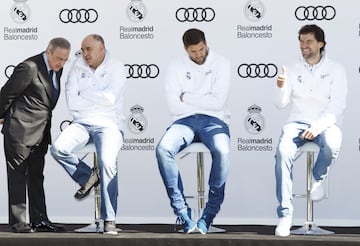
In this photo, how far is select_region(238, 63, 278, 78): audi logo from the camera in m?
5.72

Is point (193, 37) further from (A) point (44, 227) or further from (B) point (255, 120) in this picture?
(A) point (44, 227)

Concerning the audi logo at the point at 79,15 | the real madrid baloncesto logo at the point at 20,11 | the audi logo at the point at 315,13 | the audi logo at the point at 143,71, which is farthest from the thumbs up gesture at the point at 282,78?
the real madrid baloncesto logo at the point at 20,11

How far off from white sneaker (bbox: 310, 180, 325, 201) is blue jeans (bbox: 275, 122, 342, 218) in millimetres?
42

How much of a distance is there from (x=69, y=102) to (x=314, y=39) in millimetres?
1710

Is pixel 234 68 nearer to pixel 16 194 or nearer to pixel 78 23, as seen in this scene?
pixel 78 23

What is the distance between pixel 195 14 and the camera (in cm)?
580

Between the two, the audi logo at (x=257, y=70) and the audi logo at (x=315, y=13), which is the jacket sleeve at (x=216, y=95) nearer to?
the audi logo at (x=257, y=70)

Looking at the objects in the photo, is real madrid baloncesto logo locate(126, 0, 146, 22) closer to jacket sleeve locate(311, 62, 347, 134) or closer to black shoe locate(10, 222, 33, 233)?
jacket sleeve locate(311, 62, 347, 134)

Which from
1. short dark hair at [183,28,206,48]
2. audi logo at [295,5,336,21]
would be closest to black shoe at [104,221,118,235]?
short dark hair at [183,28,206,48]

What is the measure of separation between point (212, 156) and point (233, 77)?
1072 millimetres

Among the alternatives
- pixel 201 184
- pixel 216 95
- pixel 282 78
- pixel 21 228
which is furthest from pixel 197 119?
pixel 21 228

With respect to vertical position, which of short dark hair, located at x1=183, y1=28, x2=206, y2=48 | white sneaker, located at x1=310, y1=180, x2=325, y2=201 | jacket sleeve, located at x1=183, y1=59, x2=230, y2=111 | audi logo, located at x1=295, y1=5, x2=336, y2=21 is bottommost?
white sneaker, located at x1=310, y1=180, x2=325, y2=201

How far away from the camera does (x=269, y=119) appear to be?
5762 millimetres

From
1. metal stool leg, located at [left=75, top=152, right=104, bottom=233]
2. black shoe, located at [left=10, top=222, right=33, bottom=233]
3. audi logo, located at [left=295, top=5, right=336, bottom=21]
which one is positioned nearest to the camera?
black shoe, located at [left=10, top=222, right=33, bottom=233]
